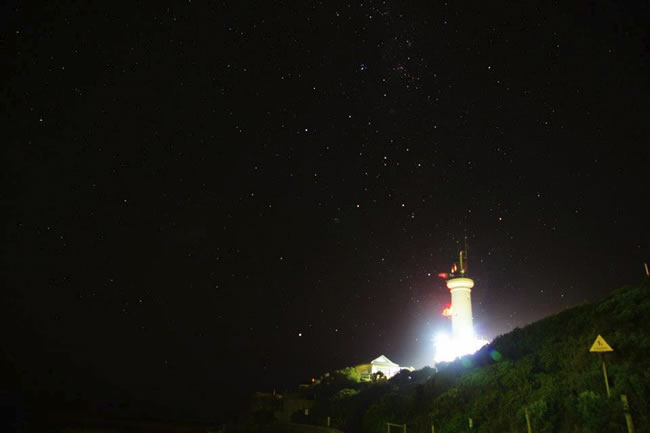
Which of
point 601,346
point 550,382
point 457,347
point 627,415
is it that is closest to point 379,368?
point 457,347

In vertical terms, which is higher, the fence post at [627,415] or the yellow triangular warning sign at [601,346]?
the yellow triangular warning sign at [601,346]

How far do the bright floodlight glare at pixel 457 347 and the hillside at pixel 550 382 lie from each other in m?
18.2

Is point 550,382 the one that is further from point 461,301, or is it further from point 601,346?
point 461,301

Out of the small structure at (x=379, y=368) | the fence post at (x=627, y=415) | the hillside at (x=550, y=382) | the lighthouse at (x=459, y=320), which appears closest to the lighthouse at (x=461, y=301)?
the lighthouse at (x=459, y=320)

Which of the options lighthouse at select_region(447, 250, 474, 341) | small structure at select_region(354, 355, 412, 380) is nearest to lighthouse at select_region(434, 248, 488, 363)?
lighthouse at select_region(447, 250, 474, 341)

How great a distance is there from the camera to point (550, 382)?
13961mm

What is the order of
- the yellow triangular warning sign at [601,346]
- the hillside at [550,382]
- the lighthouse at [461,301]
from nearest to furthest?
the yellow triangular warning sign at [601,346]
the hillside at [550,382]
the lighthouse at [461,301]

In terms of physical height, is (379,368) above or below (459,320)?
below

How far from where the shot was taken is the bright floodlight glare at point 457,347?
139 ft

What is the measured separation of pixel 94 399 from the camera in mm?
116000

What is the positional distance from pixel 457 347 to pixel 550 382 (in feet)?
101

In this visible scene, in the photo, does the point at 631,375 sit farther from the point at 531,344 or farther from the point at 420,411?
the point at 420,411

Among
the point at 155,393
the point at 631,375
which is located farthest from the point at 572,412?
the point at 155,393

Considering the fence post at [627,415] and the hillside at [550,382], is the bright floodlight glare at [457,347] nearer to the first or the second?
the hillside at [550,382]
